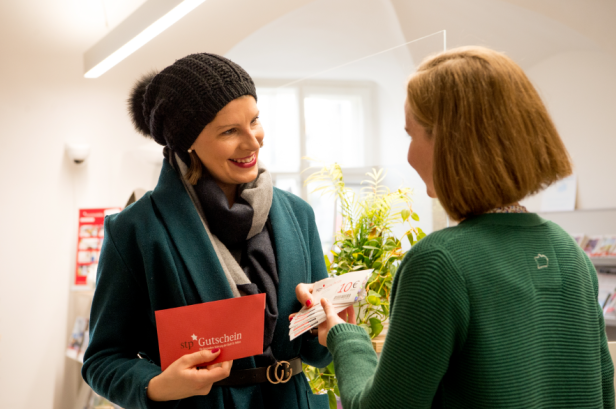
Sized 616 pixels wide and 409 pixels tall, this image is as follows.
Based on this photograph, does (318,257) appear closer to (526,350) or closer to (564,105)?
(526,350)

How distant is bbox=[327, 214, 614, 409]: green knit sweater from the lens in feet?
2.47

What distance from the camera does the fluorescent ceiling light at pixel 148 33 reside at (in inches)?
93.2

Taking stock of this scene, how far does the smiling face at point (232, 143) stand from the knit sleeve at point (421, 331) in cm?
65

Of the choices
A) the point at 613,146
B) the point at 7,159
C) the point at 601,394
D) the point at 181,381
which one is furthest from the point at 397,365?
the point at 613,146

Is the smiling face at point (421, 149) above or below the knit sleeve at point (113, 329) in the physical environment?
above

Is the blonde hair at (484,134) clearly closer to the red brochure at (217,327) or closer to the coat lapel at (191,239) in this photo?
the red brochure at (217,327)

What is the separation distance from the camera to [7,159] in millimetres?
3623

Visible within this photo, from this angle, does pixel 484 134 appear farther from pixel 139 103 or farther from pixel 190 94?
pixel 139 103

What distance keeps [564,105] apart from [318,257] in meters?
4.49

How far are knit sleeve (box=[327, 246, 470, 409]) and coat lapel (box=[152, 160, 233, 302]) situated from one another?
55 cm

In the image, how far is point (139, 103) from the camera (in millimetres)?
1467

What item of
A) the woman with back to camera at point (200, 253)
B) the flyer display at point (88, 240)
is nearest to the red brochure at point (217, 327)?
the woman with back to camera at point (200, 253)

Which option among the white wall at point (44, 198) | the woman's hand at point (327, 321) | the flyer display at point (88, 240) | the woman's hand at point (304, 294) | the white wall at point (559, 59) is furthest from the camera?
the white wall at point (559, 59)

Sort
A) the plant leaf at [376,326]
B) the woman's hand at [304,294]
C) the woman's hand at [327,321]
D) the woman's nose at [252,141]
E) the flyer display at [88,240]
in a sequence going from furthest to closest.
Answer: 1. the flyer display at [88,240]
2. the plant leaf at [376,326]
3. the woman's nose at [252,141]
4. the woman's hand at [304,294]
5. the woman's hand at [327,321]
